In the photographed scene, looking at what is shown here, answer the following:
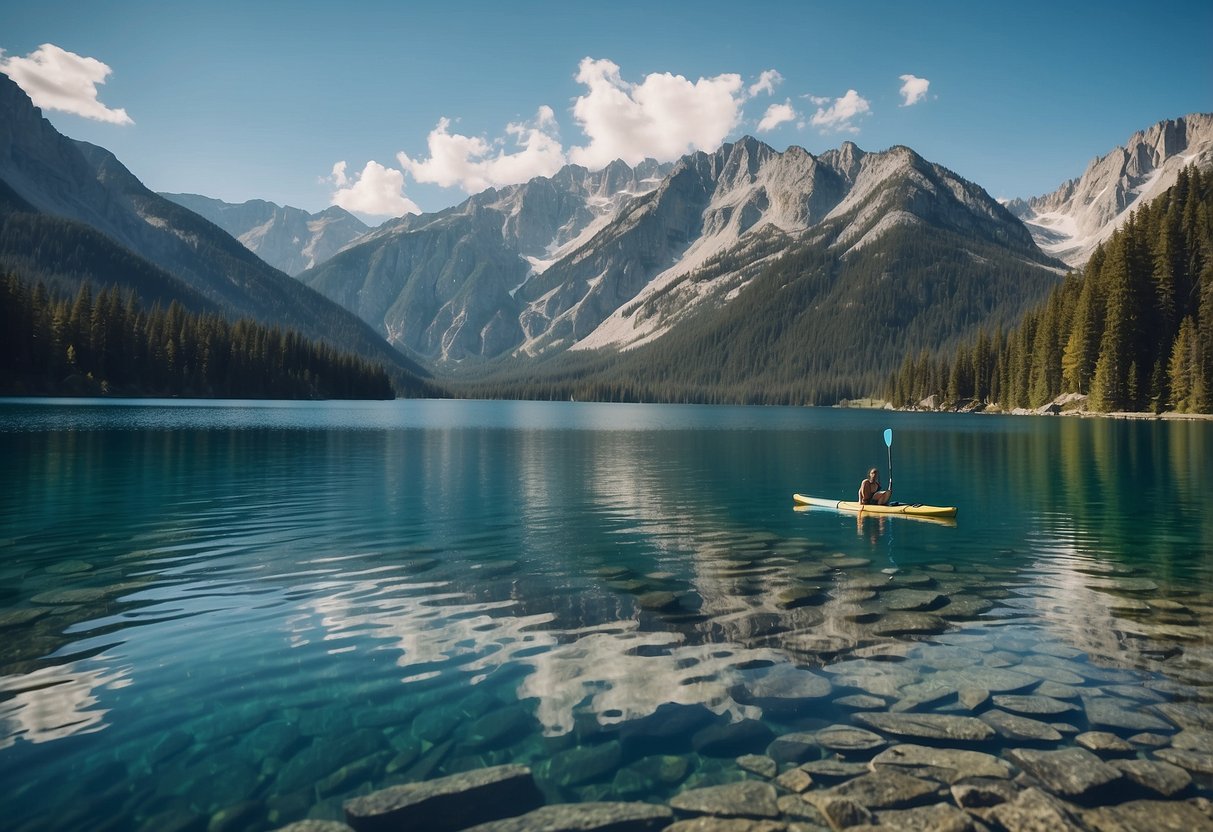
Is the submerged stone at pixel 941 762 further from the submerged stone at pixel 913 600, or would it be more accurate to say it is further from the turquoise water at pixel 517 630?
the submerged stone at pixel 913 600

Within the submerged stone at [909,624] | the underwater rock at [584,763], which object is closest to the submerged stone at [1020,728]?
Answer: the submerged stone at [909,624]

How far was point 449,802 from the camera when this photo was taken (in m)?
9.36

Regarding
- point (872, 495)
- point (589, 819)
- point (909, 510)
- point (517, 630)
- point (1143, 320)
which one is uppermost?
point (1143, 320)

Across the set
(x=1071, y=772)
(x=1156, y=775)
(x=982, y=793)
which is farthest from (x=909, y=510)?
(x=982, y=793)

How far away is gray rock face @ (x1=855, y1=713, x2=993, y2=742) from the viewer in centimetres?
1120

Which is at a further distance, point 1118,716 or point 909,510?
point 909,510

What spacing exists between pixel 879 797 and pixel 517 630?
365 inches

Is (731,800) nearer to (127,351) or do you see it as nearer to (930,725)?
(930,725)

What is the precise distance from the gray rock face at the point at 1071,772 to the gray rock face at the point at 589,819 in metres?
5.39

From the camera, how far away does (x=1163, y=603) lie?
62.7 ft

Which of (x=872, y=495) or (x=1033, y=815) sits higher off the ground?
(x=872, y=495)

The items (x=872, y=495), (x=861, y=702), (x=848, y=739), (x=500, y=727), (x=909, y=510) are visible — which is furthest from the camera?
(x=872, y=495)

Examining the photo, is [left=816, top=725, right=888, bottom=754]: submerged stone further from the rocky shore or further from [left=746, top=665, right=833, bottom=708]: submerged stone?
[left=746, top=665, right=833, bottom=708]: submerged stone

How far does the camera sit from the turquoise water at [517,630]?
34.8 feet
